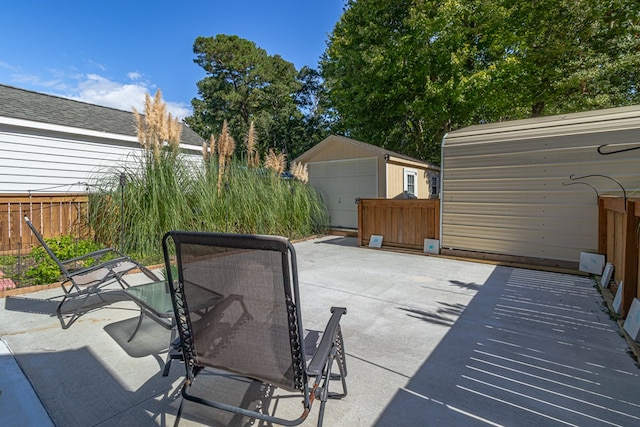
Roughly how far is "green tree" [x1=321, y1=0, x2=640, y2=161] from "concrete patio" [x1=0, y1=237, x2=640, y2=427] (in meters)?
9.69

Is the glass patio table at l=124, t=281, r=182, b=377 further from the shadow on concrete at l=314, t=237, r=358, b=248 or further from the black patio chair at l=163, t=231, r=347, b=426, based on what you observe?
the shadow on concrete at l=314, t=237, r=358, b=248

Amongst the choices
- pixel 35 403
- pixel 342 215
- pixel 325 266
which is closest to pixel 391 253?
pixel 325 266

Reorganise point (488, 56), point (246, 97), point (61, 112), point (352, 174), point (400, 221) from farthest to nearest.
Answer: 1. point (246, 97)
2. point (488, 56)
3. point (352, 174)
4. point (61, 112)
5. point (400, 221)

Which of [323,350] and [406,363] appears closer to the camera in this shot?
[323,350]

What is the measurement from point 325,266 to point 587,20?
538 inches

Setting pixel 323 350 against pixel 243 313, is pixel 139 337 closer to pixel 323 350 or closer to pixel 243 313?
pixel 243 313

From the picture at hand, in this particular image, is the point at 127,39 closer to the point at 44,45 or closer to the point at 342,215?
the point at 44,45

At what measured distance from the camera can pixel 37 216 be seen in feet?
19.5

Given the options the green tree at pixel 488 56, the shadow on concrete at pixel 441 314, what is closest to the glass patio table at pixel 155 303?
the shadow on concrete at pixel 441 314

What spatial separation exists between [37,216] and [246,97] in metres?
17.5

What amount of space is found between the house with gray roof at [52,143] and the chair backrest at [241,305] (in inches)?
206

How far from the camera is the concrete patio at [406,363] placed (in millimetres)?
1733

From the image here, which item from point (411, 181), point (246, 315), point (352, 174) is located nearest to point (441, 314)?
point (246, 315)

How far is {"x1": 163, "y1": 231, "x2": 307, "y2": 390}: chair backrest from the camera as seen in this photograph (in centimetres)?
129
